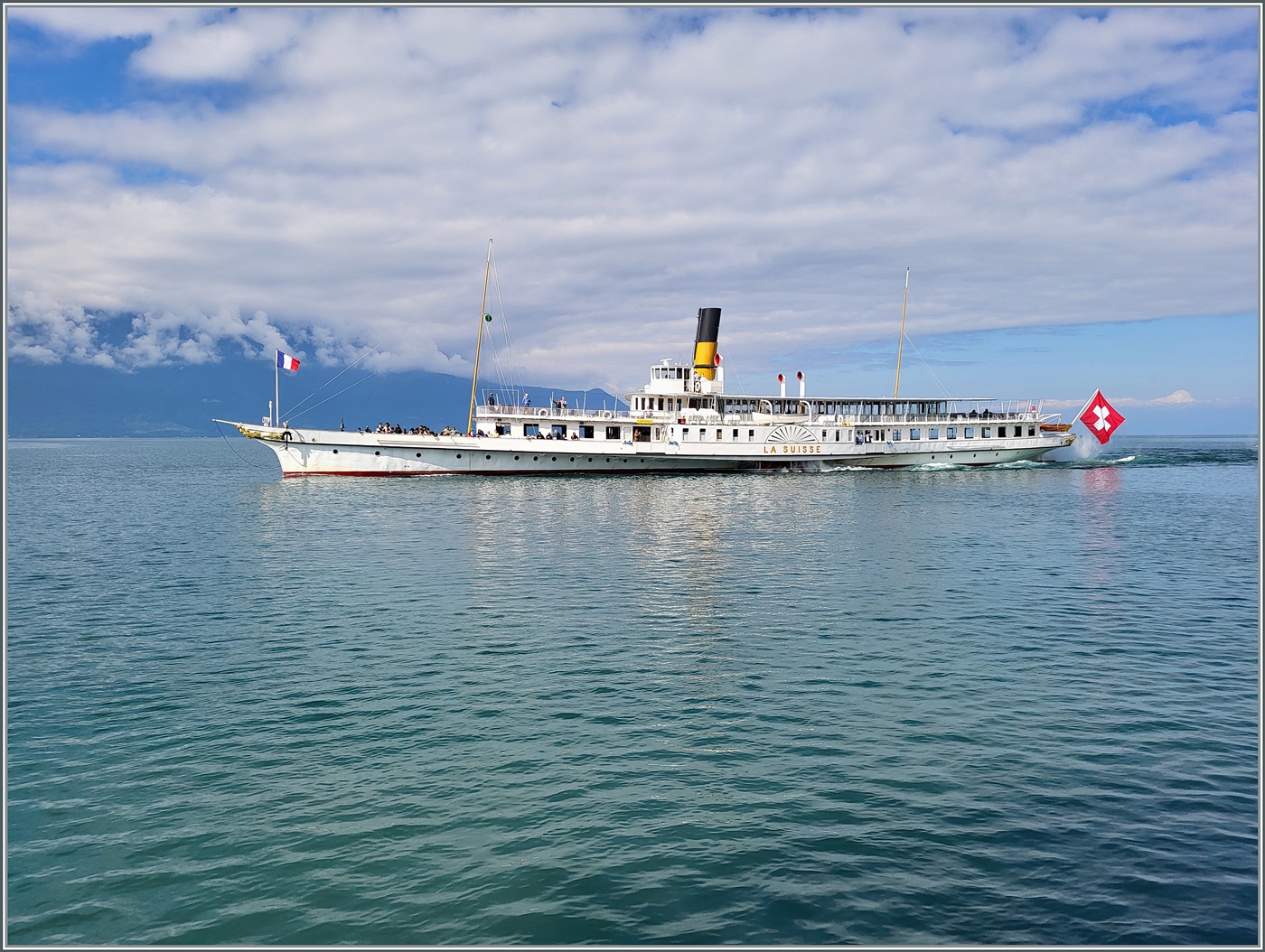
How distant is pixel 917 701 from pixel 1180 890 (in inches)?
257

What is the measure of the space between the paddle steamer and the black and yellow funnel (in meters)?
0.11

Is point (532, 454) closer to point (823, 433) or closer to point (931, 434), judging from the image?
point (823, 433)

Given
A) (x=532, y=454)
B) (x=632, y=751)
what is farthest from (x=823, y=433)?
(x=632, y=751)

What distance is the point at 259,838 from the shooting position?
36.9ft

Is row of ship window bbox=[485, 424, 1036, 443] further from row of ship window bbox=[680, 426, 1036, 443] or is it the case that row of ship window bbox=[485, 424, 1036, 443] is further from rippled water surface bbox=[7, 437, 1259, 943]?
rippled water surface bbox=[7, 437, 1259, 943]

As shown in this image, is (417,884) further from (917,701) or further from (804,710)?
(917,701)

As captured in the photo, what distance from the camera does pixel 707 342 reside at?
268 ft

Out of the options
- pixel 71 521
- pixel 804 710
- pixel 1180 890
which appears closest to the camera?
pixel 1180 890

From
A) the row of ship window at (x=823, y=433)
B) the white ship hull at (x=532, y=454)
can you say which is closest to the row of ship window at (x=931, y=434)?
the row of ship window at (x=823, y=433)

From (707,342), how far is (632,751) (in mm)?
70758

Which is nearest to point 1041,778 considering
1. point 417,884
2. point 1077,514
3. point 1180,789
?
point 1180,789

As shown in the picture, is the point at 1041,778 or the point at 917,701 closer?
the point at 1041,778

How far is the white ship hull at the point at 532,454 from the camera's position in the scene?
70625 mm

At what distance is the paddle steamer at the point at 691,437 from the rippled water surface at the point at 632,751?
38.9 metres
